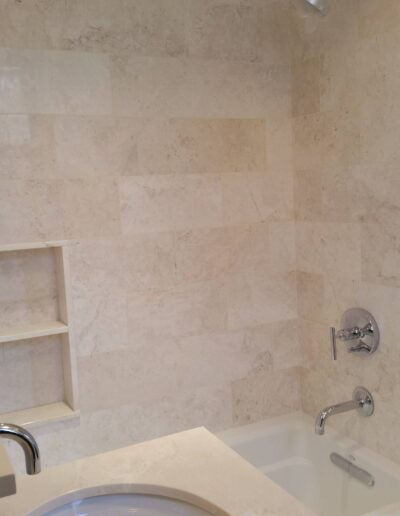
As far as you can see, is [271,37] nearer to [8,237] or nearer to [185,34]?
[185,34]

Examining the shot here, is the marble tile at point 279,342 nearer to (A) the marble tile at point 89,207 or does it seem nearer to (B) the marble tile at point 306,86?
(A) the marble tile at point 89,207

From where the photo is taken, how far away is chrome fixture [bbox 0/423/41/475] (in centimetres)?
89

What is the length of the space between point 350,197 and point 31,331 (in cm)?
126

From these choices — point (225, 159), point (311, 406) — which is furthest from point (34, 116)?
point (311, 406)

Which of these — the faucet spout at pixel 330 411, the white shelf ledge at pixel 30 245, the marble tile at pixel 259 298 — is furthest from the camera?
the marble tile at pixel 259 298

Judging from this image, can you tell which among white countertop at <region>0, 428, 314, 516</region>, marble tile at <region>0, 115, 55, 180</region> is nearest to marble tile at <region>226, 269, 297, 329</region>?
marble tile at <region>0, 115, 55, 180</region>

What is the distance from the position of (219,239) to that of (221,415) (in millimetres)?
742

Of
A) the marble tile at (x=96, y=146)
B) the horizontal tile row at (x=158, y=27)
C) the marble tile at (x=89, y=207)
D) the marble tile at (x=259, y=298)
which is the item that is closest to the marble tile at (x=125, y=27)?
the horizontal tile row at (x=158, y=27)

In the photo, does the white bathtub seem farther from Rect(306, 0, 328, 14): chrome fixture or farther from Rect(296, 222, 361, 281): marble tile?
Rect(306, 0, 328, 14): chrome fixture

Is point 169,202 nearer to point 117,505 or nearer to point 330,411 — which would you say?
point 330,411

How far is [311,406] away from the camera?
2.45 m

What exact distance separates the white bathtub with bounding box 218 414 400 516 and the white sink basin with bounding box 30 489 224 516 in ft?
3.63

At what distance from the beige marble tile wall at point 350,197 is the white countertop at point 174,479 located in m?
0.95

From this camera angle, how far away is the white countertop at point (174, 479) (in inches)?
43.4
